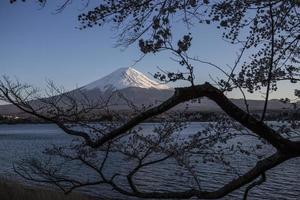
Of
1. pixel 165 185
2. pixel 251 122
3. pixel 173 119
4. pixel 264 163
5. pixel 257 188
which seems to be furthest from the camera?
pixel 165 185

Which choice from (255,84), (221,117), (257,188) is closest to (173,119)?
(221,117)

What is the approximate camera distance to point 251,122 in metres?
4.94

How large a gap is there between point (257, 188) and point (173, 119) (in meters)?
11.2

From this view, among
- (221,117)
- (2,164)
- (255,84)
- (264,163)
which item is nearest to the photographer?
(264,163)

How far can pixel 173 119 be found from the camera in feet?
37.8

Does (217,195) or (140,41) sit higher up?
(140,41)

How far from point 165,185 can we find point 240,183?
18527 mm

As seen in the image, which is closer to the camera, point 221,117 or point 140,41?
point 140,41

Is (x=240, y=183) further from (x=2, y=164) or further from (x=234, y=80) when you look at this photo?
(x=2, y=164)

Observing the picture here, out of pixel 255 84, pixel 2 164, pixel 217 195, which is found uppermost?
pixel 255 84

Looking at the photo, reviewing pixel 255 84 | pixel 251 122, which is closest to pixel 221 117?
pixel 255 84

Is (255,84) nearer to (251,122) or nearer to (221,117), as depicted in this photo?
(251,122)

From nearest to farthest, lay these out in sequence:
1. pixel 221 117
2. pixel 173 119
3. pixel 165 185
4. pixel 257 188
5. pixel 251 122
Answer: pixel 251 122, pixel 221 117, pixel 173 119, pixel 257 188, pixel 165 185

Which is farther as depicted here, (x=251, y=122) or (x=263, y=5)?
(x=263, y=5)
